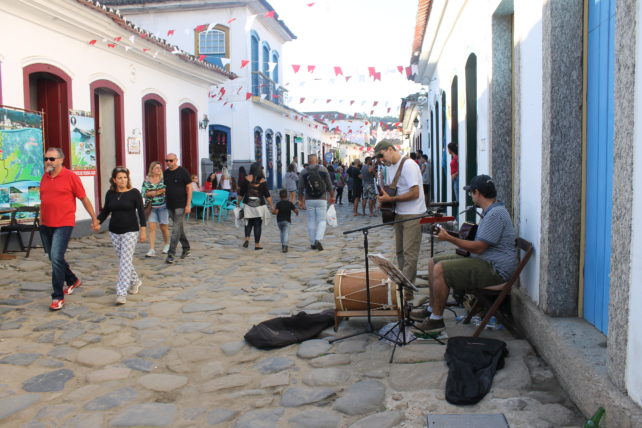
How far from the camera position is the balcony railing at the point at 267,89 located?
2325cm

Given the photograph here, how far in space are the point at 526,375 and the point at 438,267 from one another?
1.21 metres

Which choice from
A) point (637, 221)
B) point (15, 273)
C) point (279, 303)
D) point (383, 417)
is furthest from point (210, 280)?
point (637, 221)

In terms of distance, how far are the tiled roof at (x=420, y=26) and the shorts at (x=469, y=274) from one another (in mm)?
6364

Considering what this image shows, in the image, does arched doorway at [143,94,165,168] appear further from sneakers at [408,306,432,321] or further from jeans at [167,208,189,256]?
sneakers at [408,306,432,321]

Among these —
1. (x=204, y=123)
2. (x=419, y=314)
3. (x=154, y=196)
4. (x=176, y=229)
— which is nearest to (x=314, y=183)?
(x=176, y=229)

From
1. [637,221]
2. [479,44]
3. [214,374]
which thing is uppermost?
[479,44]

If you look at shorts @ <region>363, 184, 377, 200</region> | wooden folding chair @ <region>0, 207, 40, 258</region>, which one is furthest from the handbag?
shorts @ <region>363, 184, 377, 200</region>

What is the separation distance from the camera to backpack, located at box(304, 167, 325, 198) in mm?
10258

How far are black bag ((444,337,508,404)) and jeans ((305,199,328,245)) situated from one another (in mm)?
6235

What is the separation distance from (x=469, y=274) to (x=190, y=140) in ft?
44.1

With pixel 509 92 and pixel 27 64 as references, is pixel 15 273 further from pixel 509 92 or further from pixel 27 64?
pixel 509 92

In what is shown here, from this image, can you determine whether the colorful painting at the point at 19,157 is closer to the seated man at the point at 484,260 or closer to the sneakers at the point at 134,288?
the sneakers at the point at 134,288

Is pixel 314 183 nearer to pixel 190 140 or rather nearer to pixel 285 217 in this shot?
pixel 285 217

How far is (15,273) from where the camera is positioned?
8.23m
